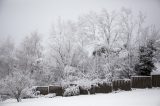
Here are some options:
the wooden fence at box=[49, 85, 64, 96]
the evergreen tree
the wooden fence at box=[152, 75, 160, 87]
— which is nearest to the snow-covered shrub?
the wooden fence at box=[49, 85, 64, 96]

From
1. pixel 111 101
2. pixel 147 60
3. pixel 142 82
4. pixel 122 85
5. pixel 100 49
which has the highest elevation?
pixel 100 49

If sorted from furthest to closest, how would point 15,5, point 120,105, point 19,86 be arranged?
1. point 15,5
2. point 19,86
3. point 120,105

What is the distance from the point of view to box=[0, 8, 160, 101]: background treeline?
19.1 meters

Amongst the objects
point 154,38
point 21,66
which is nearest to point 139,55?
point 154,38

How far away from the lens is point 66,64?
20.9m

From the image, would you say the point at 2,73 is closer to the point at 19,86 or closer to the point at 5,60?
the point at 5,60

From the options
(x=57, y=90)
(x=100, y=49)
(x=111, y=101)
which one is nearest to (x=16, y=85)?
(x=57, y=90)

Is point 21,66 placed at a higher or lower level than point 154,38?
lower

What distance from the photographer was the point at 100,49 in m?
20.4

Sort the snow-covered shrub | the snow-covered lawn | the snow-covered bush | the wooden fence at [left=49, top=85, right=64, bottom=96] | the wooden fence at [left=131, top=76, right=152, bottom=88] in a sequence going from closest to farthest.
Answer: the snow-covered lawn, the snow-covered bush, the snow-covered shrub, the wooden fence at [left=131, top=76, right=152, bottom=88], the wooden fence at [left=49, top=85, right=64, bottom=96]

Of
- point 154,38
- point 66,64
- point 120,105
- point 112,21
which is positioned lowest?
point 120,105

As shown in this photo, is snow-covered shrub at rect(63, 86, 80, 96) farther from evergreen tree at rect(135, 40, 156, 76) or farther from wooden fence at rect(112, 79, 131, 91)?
evergreen tree at rect(135, 40, 156, 76)

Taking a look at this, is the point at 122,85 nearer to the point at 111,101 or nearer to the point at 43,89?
the point at 111,101

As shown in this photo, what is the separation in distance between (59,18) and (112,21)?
5416 mm
